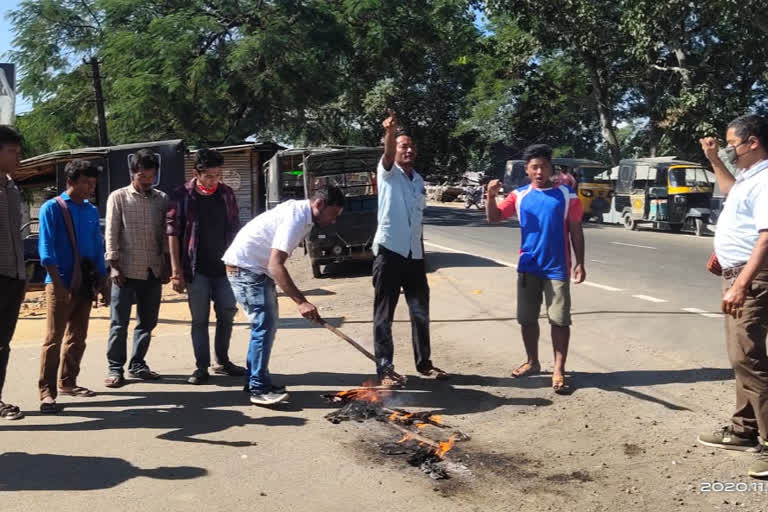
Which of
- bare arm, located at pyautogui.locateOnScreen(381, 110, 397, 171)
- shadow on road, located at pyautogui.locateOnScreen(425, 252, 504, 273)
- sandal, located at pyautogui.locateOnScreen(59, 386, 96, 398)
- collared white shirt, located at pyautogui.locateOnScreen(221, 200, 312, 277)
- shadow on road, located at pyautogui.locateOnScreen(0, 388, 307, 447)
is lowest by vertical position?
shadow on road, located at pyautogui.locateOnScreen(0, 388, 307, 447)

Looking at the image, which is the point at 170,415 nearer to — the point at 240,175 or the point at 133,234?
the point at 133,234

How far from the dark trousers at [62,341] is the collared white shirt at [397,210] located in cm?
226

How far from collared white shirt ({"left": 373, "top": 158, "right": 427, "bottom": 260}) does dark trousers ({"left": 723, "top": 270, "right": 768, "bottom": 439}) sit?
253 centimetres

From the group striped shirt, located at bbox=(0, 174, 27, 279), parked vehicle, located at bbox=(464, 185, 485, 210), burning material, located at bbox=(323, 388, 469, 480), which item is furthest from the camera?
parked vehicle, located at bbox=(464, 185, 485, 210)

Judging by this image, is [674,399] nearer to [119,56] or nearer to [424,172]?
[119,56]

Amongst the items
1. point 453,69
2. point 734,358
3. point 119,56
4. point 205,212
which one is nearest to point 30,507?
point 205,212

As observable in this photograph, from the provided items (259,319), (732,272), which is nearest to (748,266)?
(732,272)

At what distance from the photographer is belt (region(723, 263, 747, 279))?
14.1 ft

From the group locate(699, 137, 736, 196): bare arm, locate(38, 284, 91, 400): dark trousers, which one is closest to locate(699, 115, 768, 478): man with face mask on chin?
locate(699, 137, 736, 196): bare arm

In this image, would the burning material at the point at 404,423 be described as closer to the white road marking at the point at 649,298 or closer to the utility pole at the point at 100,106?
the white road marking at the point at 649,298

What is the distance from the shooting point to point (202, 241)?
6406mm

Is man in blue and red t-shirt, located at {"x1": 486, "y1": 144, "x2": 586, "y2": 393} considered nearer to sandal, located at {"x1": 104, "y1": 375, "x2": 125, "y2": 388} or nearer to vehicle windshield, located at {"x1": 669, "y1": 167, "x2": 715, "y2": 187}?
sandal, located at {"x1": 104, "y1": 375, "x2": 125, "y2": 388}

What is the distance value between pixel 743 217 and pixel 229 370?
4124 millimetres

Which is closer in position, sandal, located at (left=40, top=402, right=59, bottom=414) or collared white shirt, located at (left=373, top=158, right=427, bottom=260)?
sandal, located at (left=40, top=402, right=59, bottom=414)
